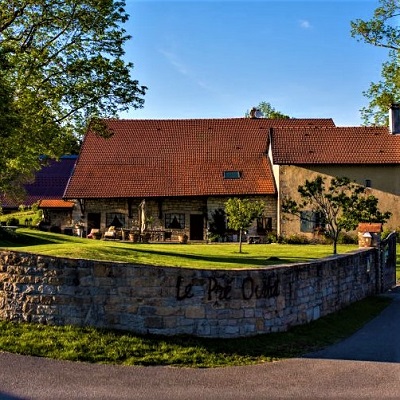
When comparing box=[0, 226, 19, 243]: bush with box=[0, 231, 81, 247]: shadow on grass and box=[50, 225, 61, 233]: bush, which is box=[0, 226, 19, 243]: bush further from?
box=[50, 225, 61, 233]: bush

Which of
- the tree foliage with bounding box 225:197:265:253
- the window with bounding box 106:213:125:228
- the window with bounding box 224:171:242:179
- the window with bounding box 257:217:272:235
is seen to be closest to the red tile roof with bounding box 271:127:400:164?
the window with bounding box 224:171:242:179

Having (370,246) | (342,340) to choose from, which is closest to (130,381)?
(342,340)

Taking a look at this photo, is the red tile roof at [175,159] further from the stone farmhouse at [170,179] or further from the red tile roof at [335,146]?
the red tile roof at [335,146]

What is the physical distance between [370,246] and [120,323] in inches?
414

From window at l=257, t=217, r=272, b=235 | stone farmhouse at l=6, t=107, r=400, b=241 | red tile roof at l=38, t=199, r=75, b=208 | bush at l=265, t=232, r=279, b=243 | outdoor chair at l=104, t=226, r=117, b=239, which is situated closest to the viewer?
outdoor chair at l=104, t=226, r=117, b=239

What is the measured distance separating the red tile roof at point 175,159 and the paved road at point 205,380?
24.6 metres

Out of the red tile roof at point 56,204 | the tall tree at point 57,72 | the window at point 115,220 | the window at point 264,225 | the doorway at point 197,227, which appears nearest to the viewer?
the tall tree at point 57,72

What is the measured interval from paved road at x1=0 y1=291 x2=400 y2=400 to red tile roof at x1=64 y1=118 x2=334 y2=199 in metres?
24.6

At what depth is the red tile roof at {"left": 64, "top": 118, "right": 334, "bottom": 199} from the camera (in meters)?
33.8

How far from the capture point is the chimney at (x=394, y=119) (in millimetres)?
34344

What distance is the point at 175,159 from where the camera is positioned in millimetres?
36094

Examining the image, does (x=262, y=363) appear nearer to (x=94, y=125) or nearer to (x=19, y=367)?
(x=19, y=367)

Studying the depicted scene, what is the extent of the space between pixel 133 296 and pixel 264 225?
24.3m

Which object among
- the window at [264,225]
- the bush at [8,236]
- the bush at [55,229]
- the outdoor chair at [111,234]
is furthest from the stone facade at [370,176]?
the bush at [8,236]
